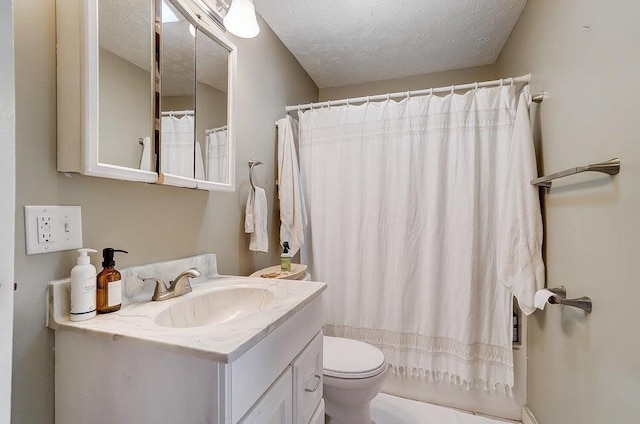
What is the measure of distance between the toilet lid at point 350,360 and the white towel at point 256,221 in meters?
0.65

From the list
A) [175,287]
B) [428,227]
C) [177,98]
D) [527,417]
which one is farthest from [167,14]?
[527,417]

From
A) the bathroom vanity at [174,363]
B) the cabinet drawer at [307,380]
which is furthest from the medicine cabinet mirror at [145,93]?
the cabinet drawer at [307,380]

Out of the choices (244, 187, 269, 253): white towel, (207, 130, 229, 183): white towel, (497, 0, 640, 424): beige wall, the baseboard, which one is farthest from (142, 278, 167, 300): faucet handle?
the baseboard

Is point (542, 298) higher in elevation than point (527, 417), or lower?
higher

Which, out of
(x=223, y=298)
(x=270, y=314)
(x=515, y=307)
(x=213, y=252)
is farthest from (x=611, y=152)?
(x=213, y=252)

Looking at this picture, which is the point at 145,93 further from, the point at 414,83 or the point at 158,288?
the point at 414,83

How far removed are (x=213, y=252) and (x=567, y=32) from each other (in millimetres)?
1770

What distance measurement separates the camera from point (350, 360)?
56.1 inches

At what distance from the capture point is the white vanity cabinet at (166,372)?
0.60 meters

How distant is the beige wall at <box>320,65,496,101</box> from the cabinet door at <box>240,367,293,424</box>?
2.35 metres

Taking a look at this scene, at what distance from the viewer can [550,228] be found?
1359 millimetres

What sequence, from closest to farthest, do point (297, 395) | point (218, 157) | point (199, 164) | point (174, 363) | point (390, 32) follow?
point (174, 363), point (297, 395), point (199, 164), point (218, 157), point (390, 32)

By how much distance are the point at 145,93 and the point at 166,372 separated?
0.85 metres

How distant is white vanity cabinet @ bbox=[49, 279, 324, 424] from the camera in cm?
60
